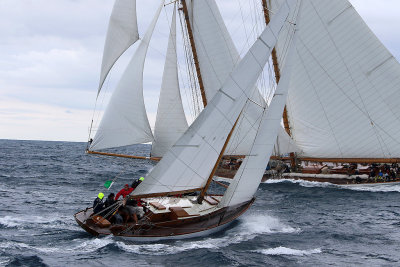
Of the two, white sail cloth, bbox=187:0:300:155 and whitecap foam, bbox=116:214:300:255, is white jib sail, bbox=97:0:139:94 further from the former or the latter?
whitecap foam, bbox=116:214:300:255

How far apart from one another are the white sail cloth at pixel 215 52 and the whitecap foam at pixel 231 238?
30.8 ft

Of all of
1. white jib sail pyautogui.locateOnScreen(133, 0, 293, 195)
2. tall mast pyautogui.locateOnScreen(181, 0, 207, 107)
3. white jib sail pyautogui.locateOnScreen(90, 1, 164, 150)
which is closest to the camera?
white jib sail pyautogui.locateOnScreen(133, 0, 293, 195)

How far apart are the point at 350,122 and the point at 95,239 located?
71.0 feet

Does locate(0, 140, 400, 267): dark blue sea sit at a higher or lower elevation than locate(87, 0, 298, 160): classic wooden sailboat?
lower

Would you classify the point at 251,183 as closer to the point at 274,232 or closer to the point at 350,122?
the point at 274,232

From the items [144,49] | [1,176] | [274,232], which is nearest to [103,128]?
[144,49]

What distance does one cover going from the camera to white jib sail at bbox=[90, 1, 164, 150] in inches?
961

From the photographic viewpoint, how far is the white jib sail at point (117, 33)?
2633cm

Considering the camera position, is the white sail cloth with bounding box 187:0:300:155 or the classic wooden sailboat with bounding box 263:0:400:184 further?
the white sail cloth with bounding box 187:0:300:155

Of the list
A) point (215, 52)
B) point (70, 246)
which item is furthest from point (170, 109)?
point (70, 246)

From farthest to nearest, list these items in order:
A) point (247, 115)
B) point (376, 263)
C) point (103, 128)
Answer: point (247, 115), point (103, 128), point (376, 263)

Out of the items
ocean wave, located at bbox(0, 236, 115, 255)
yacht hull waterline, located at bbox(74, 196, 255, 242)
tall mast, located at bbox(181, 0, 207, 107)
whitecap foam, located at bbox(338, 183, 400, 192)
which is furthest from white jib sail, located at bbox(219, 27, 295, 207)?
whitecap foam, located at bbox(338, 183, 400, 192)

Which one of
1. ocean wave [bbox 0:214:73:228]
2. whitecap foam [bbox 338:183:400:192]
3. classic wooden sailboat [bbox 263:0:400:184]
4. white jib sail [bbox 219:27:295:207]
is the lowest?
ocean wave [bbox 0:214:73:228]

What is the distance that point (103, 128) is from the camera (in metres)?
24.5
